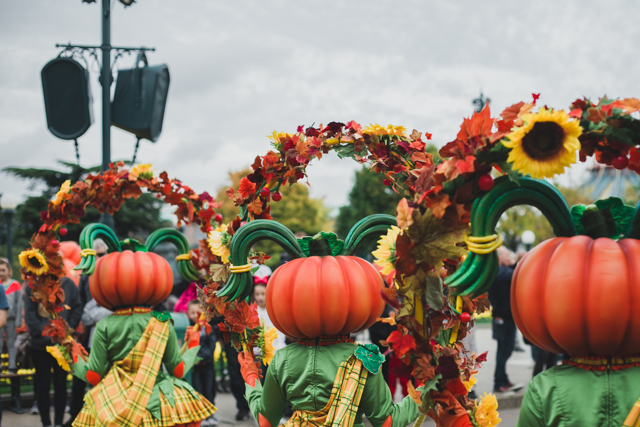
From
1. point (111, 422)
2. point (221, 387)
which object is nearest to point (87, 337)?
point (221, 387)

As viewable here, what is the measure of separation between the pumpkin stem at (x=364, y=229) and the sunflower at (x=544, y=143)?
1414 millimetres

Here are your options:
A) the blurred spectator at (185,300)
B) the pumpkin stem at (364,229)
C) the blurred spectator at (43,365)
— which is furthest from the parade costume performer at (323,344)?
the blurred spectator at (185,300)

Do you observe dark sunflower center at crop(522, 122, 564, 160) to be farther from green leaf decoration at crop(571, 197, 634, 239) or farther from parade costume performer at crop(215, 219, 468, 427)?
parade costume performer at crop(215, 219, 468, 427)

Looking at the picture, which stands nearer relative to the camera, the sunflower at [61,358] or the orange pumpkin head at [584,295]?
the orange pumpkin head at [584,295]

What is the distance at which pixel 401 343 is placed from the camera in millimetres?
2002

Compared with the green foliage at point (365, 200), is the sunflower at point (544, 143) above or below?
above

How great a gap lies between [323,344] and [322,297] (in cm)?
28

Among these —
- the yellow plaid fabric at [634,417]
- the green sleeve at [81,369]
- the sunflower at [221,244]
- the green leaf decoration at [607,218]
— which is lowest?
the green sleeve at [81,369]

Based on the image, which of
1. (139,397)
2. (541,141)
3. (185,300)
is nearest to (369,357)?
(541,141)

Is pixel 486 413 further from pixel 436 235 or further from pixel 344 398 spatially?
pixel 436 235

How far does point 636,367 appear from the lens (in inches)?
76.5

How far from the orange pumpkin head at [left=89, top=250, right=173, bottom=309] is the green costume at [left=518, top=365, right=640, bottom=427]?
3.22 m

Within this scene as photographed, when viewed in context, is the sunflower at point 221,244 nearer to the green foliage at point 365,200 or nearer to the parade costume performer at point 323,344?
the parade costume performer at point 323,344

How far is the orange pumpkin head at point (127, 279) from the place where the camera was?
445cm
